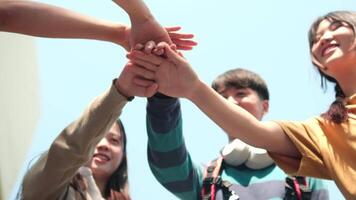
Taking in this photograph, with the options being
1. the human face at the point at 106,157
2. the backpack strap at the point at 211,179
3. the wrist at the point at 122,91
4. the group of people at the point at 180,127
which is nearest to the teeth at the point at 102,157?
the human face at the point at 106,157

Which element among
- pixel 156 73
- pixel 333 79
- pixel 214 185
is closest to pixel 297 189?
pixel 214 185

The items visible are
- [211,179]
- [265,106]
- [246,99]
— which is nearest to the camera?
[211,179]

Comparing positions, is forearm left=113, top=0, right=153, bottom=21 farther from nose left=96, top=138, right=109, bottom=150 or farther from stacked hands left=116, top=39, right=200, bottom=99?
nose left=96, top=138, right=109, bottom=150

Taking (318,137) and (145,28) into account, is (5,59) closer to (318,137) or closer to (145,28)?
(145,28)

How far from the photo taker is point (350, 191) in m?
1.19

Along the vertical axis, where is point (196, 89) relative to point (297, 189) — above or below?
above

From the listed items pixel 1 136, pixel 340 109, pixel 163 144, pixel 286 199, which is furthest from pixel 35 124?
pixel 340 109

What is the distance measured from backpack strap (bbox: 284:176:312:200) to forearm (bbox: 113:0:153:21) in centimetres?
68

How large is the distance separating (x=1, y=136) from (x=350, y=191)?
4.73ft

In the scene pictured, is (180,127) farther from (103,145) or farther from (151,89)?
(103,145)

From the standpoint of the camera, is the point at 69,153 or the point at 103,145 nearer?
the point at 69,153

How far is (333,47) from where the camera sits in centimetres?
142

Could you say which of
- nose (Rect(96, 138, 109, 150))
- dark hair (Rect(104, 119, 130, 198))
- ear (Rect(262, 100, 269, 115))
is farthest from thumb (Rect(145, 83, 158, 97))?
ear (Rect(262, 100, 269, 115))

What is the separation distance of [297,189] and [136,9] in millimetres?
741
